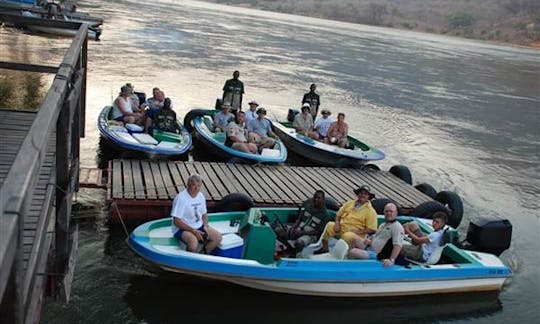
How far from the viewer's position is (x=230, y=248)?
7883 mm

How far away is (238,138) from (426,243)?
5761 mm

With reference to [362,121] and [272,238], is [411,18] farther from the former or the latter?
[272,238]

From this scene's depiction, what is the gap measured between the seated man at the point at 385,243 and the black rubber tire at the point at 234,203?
2.15 m

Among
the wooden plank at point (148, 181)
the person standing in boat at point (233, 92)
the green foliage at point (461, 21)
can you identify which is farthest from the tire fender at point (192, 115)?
the green foliage at point (461, 21)

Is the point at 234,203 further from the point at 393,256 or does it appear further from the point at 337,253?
the point at 393,256

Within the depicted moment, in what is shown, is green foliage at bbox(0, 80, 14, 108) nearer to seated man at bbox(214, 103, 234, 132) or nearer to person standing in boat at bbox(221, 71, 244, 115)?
seated man at bbox(214, 103, 234, 132)

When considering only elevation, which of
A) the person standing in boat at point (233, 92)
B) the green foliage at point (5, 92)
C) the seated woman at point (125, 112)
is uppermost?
the person standing in boat at point (233, 92)

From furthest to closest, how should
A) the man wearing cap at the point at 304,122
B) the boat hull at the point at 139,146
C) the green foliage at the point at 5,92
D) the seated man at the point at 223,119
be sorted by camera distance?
the man wearing cap at the point at 304,122 → the green foliage at the point at 5,92 → the seated man at the point at 223,119 → the boat hull at the point at 139,146

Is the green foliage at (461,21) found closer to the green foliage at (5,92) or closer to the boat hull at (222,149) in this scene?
the boat hull at (222,149)

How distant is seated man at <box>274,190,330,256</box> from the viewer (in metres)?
8.66

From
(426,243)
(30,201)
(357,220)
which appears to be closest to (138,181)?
(357,220)

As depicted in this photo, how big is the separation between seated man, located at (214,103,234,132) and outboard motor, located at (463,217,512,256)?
682cm

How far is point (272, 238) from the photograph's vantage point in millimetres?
7820

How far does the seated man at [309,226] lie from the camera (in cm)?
866
